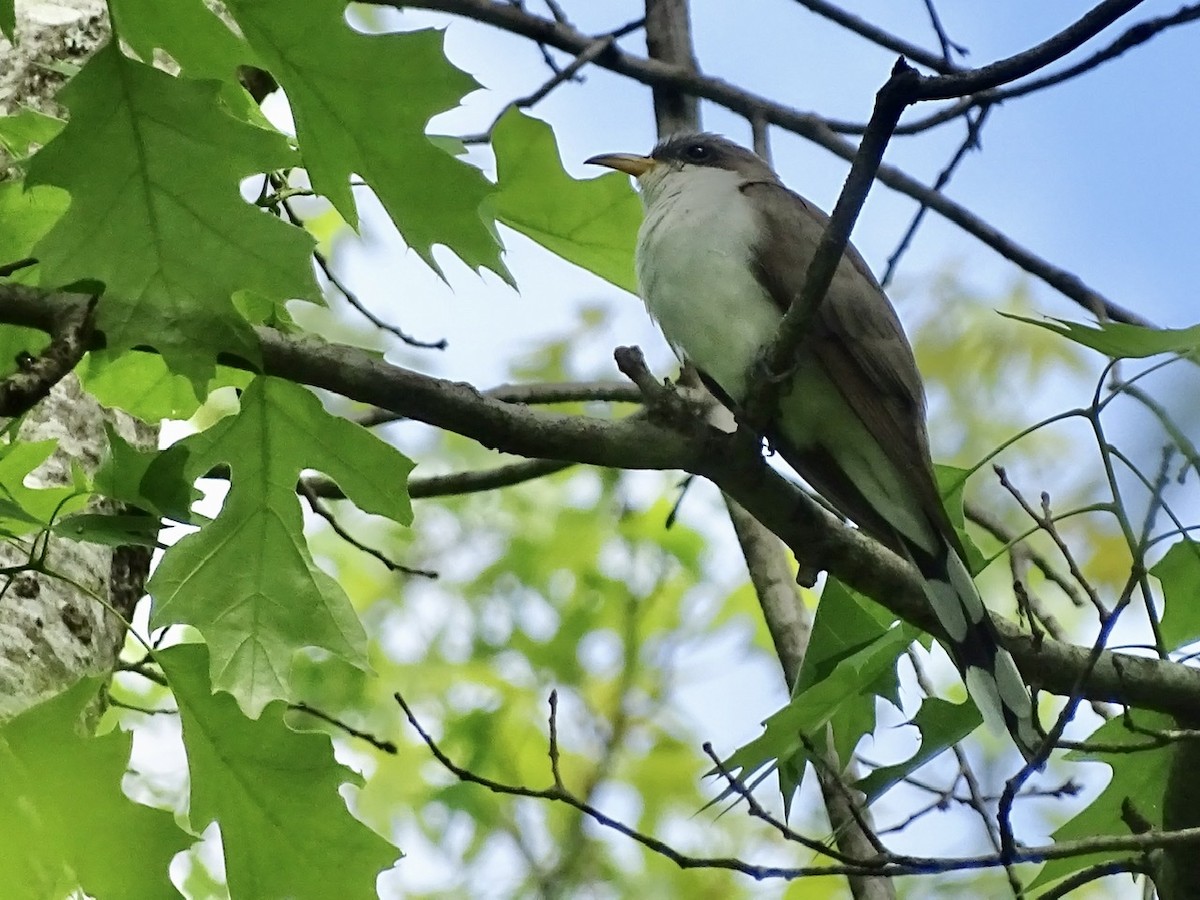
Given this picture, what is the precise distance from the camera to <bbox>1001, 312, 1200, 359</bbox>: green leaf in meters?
1.86

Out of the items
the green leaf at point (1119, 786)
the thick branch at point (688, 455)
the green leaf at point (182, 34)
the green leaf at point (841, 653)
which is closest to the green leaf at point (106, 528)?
the thick branch at point (688, 455)

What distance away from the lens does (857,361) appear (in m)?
2.99

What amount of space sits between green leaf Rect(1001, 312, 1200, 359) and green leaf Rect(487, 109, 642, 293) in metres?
0.88

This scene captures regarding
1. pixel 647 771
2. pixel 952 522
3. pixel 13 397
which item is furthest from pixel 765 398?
pixel 647 771

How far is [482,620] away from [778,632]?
7.13 ft

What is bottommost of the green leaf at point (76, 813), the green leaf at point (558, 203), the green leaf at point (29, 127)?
the green leaf at point (76, 813)

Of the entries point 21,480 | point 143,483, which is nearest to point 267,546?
point 143,483

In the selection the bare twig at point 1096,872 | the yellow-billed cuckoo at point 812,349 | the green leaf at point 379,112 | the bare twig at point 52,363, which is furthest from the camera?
the yellow-billed cuckoo at point 812,349

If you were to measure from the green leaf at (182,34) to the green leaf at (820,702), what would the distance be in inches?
52.7

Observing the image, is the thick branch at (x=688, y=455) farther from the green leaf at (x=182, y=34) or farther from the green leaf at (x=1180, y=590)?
the green leaf at (x=182, y=34)

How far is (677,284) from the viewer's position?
3.18m

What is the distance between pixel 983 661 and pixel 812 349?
834 mm

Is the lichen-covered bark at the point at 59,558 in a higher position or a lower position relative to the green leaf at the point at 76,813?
→ higher

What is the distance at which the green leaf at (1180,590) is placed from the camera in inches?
90.4
